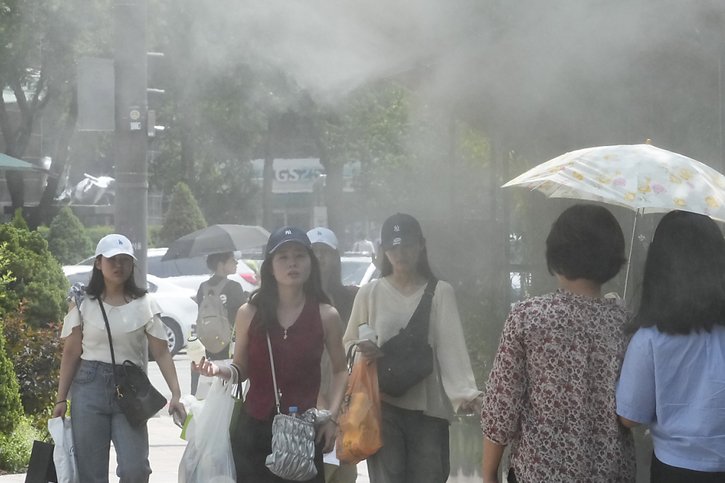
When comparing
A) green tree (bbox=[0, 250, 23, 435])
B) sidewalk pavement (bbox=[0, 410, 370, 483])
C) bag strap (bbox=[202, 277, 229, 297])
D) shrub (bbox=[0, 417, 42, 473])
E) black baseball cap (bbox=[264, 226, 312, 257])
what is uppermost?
black baseball cap (bbox=[264, 226, 312, 257])

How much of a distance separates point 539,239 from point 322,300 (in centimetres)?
228

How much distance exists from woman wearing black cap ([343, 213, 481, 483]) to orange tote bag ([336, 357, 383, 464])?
0.26 metres

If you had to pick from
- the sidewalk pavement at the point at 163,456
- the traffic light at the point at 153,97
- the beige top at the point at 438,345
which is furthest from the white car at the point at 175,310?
the beige top at the point at 438,345

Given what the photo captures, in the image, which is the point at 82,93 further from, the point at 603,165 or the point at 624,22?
the point at 603,165

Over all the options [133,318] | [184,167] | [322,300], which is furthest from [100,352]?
[184,167]

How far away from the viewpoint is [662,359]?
131 inches

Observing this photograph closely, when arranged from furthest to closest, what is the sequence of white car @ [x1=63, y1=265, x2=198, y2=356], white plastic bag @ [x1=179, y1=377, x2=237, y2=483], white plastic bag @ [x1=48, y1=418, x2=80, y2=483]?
white car @ [x1=63, y1=265, x2=198, y2=356] → white plastic bag @ [x1=48, y1=418, x2=80, y2=483] → white plastic bag @ [x1=179, y1=377, x2=237, y2=483]

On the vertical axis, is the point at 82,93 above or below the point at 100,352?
above

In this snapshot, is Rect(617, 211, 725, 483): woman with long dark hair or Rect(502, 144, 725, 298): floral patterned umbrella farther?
Rect(502, 144, 725, 298): floral patterned umbrella

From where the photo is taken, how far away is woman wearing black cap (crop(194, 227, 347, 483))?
4.49m

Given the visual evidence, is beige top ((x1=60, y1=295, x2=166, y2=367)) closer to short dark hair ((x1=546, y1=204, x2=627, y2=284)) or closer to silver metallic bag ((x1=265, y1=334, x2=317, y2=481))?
Answer: silver metallic bag ((x1=265, y1=334, x2=317, y2=481))

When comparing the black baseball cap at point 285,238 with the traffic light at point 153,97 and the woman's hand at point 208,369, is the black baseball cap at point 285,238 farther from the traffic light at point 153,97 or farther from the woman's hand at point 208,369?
the traffic light at point 153,97

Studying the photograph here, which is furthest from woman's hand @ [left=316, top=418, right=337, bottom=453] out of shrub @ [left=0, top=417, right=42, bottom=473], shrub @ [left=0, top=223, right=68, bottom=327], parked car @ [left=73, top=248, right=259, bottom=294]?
parked car @ [left=73, top=248, right=259, bottom=294]

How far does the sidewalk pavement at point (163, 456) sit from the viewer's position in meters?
7.71
